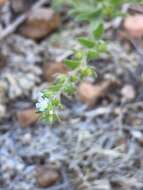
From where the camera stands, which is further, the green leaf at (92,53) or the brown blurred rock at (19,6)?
the brown blurred rock at (19,6)

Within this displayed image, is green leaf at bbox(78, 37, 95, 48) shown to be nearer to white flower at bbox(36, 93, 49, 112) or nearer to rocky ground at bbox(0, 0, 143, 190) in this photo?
rocky ground at bbox(0, 0, 143, 190)

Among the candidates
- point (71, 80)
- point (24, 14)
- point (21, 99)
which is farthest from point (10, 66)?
point (71, 80)

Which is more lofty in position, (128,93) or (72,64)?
(72,64)

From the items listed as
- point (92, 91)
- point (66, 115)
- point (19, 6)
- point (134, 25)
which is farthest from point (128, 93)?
point (19, 6)

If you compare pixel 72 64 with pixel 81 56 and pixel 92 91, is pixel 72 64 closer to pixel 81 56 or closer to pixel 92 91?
pixel 81 56

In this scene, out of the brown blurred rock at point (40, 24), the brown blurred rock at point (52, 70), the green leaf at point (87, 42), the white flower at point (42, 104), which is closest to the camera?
the white flower at point (42, 104)

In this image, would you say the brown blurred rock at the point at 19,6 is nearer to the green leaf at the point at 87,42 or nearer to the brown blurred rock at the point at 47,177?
the green leaf at the point at 87,42

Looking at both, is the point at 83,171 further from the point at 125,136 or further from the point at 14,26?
the point at 14,26

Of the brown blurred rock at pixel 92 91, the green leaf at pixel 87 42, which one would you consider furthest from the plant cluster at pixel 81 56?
the brown blurred rock at pixel 92 91
